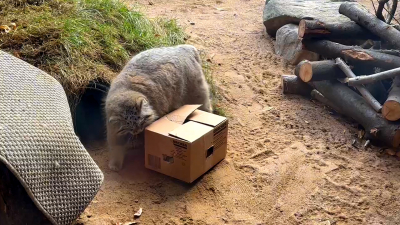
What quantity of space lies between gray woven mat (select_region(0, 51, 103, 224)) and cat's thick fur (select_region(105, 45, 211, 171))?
0.71 meters

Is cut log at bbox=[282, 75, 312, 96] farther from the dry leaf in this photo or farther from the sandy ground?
the dry leaf

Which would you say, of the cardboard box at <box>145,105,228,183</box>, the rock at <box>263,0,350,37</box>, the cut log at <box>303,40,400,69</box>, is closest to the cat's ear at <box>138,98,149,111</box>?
the cardboard box at <box>145,105,228,183</box>

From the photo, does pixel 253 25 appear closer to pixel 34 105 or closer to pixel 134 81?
pixel 134 81

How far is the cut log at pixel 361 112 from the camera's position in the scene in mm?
5379

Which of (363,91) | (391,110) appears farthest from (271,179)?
(363,91)

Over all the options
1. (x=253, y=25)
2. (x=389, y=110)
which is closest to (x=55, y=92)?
(x=389, y=110)

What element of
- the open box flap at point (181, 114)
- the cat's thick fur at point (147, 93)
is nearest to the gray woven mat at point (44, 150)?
the cat's thick fur at point (147, 93)

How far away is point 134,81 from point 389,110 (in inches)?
118

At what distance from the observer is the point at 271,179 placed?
16.0 ft

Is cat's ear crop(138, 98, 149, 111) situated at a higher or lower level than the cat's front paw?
higher

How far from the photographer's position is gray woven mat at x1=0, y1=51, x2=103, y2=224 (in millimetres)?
3285

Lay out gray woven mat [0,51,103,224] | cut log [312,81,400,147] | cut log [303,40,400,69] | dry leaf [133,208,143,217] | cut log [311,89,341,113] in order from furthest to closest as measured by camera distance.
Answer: cut log [311,89,341,113] → cut log [303,40,400,69] → cut log [312,81,400,147] → dry leaf [133,208,143,217] → gray woven mat [0,51,103,224]

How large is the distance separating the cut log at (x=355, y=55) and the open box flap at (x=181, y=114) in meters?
2.51

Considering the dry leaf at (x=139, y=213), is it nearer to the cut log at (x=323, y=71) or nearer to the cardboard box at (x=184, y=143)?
the cardboard box at (x=184, y=143)
